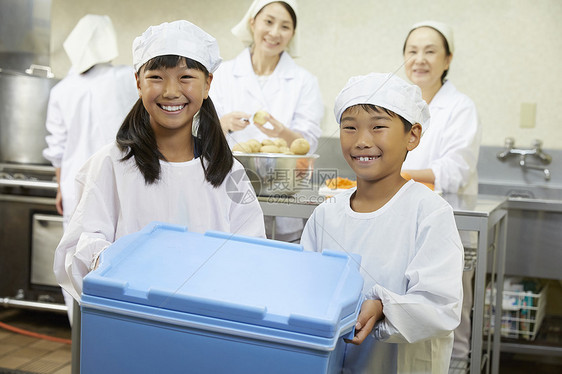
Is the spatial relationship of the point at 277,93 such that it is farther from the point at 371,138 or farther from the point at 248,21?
the point at 371,138

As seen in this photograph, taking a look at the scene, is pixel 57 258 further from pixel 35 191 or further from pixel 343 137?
pixel 35 191

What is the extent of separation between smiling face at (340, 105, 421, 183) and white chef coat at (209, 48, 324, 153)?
0.59 metres

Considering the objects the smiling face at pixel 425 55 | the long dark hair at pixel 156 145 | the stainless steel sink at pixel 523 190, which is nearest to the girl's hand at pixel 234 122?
the long dark hair at pixel 156 145

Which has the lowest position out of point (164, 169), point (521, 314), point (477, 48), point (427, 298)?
point (521, 314)

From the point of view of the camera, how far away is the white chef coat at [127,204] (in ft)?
2.38

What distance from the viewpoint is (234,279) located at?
56 centimetres

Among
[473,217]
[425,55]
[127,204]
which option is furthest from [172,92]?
[425,55]

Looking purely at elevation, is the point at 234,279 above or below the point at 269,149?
below

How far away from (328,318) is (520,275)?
4.57 feet

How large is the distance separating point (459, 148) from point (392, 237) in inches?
28.9

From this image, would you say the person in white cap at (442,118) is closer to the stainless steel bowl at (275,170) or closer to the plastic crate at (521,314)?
the plastic crate at (521,314)

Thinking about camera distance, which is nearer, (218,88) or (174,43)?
(174,43)

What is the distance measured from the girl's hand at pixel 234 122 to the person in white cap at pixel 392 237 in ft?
0.98

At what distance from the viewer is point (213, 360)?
0.52 m
